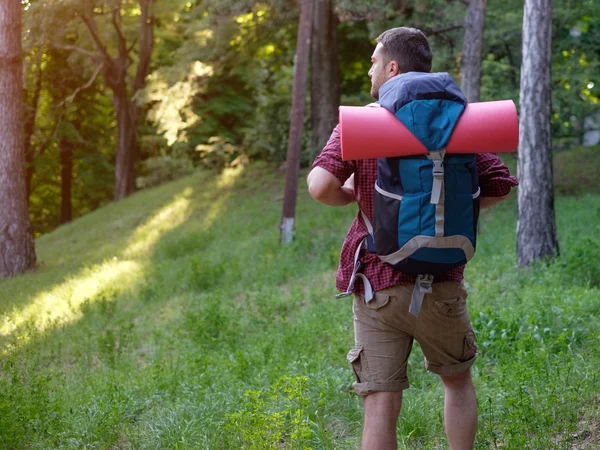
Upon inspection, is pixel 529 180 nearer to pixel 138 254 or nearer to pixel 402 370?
pixel 402 370

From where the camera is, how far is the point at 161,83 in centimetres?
2067

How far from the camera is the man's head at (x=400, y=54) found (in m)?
3.29

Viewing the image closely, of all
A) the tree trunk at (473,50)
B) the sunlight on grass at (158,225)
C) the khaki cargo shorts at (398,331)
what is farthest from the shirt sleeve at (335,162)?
the sunlight on grass at (158,225)

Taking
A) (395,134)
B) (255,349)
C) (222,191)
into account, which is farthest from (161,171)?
(395,134)

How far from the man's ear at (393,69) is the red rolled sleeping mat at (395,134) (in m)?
0.27

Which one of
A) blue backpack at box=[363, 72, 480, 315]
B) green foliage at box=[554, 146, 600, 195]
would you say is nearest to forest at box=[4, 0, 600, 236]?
green foliage at box=[554, 146, 600, 195]

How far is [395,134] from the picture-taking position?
306 centimetres

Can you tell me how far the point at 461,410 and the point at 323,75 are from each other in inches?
692

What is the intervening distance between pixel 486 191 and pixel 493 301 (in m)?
4.61

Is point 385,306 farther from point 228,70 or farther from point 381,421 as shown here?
point 228,70

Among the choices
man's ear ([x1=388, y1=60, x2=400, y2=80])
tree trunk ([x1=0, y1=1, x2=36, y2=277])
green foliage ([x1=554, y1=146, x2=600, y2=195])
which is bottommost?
green foliage ([x1=554, y1=146, x2=600, y2=195])

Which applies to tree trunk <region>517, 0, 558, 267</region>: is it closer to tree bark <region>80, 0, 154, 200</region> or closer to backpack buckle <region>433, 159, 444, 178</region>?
backpack buckle <region>433, 159, 444, 178</region>

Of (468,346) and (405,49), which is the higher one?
(405,49)

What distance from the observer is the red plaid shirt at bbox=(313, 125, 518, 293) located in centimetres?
325
